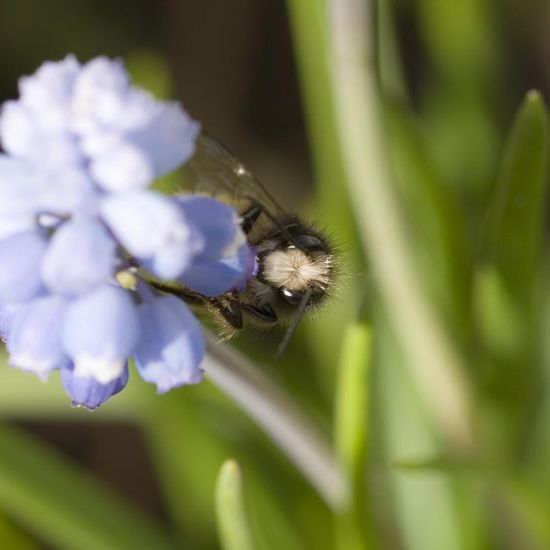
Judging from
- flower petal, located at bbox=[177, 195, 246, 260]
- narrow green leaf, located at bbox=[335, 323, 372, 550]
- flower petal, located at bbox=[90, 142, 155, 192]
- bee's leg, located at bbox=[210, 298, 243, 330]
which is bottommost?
narrow green leaf, located at bbox=[335, 323, 372, 550]

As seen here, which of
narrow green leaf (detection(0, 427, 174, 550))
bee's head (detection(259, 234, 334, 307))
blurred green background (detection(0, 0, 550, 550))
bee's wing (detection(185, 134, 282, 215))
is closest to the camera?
bee's head (detection(259, 234, 334, 307))

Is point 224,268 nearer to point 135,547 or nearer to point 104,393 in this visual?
point 104,393

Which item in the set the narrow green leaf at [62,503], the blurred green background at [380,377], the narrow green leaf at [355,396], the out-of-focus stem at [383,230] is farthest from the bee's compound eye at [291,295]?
the narrow green leaf at [62,503]

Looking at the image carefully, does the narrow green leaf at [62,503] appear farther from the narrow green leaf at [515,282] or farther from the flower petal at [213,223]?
the flower petal at [213,223]

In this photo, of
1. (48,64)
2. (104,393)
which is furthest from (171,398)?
(48,64)

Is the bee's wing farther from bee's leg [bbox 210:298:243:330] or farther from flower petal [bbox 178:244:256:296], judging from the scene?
flower petal [bbox 178:244:256:296]

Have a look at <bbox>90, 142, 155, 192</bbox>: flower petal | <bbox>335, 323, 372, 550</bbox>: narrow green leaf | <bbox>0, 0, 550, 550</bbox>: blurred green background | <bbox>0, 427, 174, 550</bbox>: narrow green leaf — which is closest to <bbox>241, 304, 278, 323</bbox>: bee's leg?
<bbox>0, 0, 550, 550</bbox>: blurred green background
